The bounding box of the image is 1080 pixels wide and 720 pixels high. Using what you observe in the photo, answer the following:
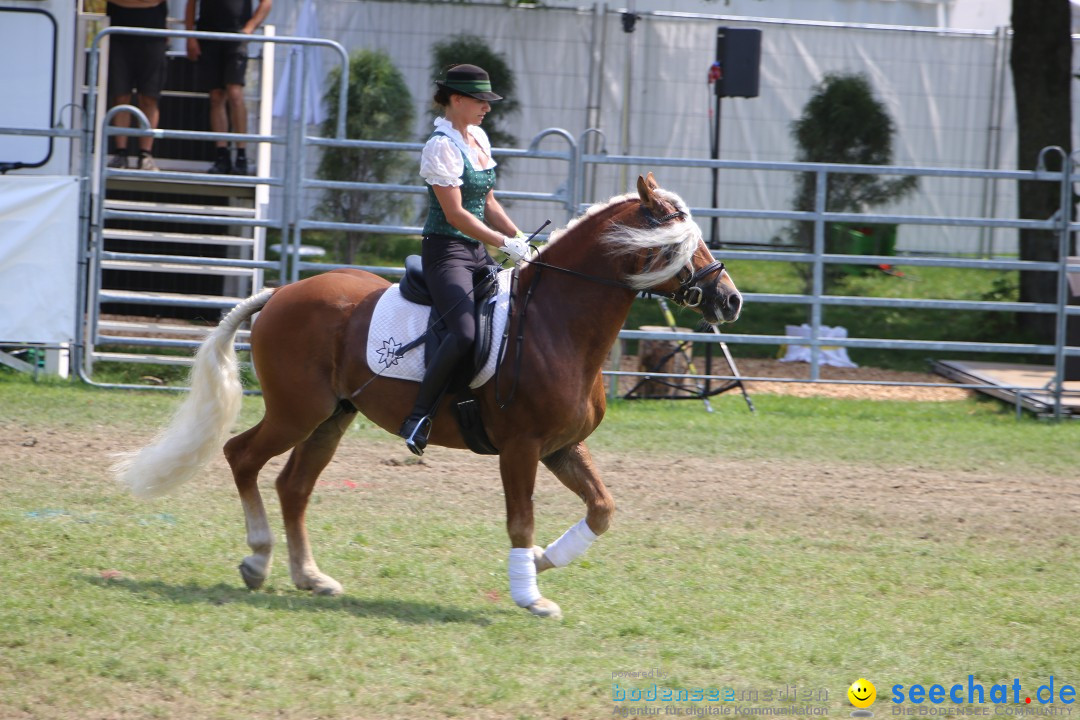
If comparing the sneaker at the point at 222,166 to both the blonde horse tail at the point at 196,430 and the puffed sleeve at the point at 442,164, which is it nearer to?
the blonde horse tail at the point at 196,430

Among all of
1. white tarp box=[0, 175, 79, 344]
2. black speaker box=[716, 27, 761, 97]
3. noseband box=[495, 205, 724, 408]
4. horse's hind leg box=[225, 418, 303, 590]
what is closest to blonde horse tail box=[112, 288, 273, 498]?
horse's hind leg box=[225, 418, 303, 590]

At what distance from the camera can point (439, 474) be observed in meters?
8.37

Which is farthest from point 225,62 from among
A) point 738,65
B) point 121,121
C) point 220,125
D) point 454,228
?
point 454,228

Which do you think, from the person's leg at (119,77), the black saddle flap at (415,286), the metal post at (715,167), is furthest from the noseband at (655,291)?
the person's leg at (119,77)

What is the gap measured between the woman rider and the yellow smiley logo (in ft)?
7.00

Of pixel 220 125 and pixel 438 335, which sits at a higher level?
pixel 220 125

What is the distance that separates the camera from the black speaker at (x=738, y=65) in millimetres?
12195

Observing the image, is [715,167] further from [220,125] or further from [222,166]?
[220,125]

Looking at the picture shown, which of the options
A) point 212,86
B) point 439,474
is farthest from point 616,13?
point 439,474

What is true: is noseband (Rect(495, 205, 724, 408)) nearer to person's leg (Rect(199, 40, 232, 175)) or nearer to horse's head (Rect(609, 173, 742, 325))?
horse's head (Rect(609, 173, 742, 325))

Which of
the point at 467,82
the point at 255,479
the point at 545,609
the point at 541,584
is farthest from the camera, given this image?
the point at 541,584

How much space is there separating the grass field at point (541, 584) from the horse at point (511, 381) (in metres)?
0.39

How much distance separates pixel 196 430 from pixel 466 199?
5.63 feet

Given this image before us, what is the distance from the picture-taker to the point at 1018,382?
1214 centimetres
